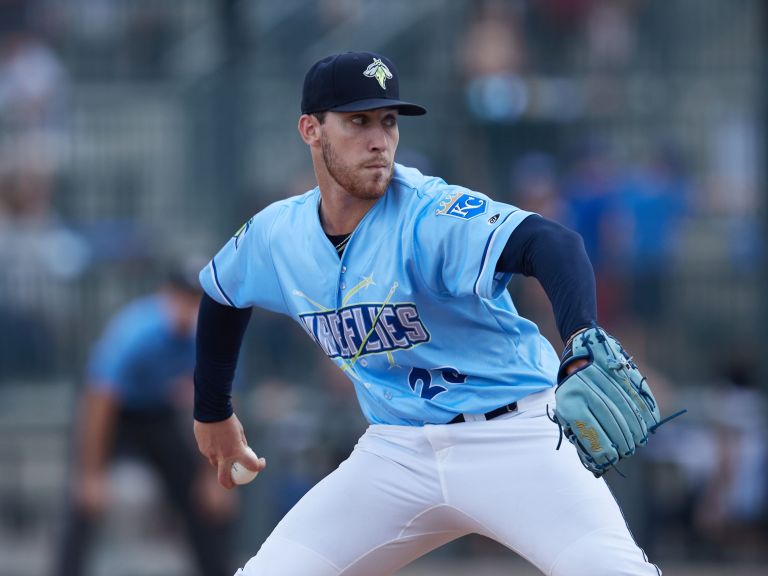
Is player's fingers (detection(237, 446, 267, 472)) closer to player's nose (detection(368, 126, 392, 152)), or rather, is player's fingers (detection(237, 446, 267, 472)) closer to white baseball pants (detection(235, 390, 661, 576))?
white baseball pants (detection(235, 390, 661, 576))

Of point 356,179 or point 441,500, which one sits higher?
point 356,179

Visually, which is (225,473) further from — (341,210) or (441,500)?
(341,210)

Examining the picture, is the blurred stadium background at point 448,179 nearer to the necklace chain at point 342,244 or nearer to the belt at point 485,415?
the necklace chain at point 342,244

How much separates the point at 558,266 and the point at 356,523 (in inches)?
42.7

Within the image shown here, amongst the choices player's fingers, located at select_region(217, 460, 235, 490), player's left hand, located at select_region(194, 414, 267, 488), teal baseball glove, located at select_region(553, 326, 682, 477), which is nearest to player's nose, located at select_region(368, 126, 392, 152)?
teal baseball glove, located at select_region(553, 326, 682, 477)

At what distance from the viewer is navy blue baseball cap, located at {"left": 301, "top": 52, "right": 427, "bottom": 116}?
4.30 metres

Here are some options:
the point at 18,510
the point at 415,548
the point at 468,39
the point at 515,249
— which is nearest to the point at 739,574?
the point at 468,39

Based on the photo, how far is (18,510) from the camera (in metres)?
9.61

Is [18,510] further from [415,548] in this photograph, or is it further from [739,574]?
[415,548]

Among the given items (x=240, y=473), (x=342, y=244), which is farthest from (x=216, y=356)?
(x=342, y=244)

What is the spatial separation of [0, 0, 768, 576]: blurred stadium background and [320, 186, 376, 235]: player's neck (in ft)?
15.1

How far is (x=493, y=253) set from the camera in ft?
13.0

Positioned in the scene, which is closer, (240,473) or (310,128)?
(310,128)

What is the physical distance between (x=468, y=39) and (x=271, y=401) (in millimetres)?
3092
